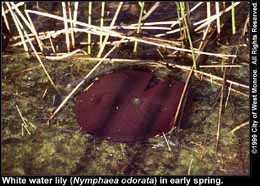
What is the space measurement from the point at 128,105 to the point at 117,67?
0.28m

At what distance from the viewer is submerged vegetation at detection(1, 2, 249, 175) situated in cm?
155

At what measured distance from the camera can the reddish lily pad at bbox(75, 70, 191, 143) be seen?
1636 mm

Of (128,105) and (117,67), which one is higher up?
(117,67)

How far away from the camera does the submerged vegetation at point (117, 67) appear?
1.55m

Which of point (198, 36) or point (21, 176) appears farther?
point (198, 36)

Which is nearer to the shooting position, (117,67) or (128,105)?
(128,105)

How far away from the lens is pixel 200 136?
1623 millimetres

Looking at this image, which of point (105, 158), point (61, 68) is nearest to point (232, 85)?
point (105, 158)

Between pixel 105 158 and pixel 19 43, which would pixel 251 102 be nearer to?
pixel 105 158

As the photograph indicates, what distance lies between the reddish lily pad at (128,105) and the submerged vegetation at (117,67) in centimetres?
4

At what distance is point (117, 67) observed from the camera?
1.93 metres

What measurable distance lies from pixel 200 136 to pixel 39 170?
643 millimetres

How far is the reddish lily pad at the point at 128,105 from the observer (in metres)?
1.64

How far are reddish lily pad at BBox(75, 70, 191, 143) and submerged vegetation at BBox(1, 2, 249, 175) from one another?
1.7 inches
